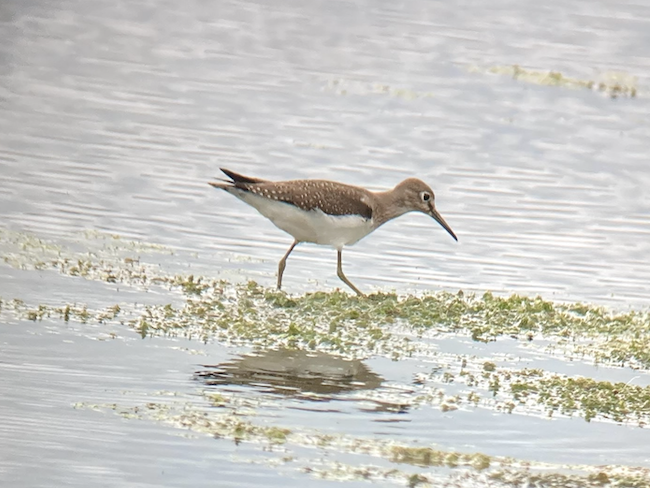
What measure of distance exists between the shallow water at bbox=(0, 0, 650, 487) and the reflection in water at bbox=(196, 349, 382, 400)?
0.50 ft

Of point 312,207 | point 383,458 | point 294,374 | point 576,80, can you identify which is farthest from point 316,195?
point 576,80

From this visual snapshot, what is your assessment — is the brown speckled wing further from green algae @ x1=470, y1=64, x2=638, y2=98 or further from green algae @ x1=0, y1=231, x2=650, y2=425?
green algae @ x1=470, y1=64, x2=638, y2=98

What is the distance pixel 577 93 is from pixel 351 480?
1536 centimetres

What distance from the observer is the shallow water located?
27.3 ft

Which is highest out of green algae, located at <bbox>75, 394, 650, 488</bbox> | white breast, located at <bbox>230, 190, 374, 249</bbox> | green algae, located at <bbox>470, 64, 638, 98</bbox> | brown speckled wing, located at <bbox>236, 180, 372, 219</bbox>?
green algae, located at <bbox>470, 64, 638, 98</bbox>

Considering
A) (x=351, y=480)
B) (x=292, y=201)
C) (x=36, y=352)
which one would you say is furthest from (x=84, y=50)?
(x=351, y=480)

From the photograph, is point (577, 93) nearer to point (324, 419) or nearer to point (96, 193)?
point (96, 193)

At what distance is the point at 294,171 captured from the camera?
16.1 m

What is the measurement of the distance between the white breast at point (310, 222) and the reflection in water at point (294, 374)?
2.09 meters

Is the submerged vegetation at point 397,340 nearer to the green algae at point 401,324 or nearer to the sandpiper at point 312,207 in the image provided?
the green algae at point 401,324

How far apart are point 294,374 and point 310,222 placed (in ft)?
8.67

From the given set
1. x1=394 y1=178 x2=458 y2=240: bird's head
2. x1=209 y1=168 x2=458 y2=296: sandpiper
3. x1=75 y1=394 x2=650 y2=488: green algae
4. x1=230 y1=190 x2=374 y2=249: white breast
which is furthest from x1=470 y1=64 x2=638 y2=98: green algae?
x1=75 y1=394 x2=650 y2=488: green algae

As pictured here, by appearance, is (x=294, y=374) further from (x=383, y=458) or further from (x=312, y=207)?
(x=312, y=207)

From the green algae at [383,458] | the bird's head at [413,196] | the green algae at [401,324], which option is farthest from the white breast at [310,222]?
the green algae at [383,458]
